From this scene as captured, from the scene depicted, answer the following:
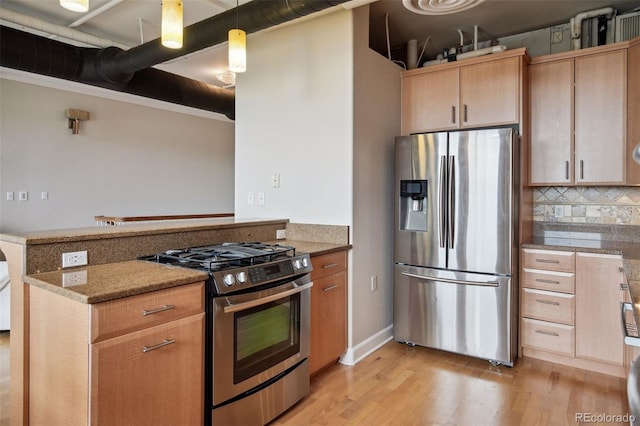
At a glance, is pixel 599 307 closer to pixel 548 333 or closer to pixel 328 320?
pixel 548 333

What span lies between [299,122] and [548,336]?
2.53m

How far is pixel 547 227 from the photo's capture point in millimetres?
3533

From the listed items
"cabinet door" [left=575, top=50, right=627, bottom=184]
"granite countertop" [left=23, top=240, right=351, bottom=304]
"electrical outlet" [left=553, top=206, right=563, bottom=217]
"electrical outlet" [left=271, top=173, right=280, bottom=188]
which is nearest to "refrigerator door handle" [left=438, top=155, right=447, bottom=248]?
"cabinet door" [left=575, top=50, right=627, bottom=184]

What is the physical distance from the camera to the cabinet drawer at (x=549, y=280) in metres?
2.92

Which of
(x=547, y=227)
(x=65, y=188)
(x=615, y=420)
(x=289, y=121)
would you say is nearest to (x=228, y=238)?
(x=289, y=121)

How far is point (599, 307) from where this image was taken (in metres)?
A: 2.82

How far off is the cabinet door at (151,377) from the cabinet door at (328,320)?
946 millimetres

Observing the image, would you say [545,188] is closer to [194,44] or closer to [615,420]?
[615,420]

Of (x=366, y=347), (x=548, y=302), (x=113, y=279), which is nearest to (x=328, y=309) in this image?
(x=366, y=347)

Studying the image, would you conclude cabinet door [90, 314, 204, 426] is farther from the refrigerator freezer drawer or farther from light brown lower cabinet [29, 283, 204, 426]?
the refrigerator freezer drawer

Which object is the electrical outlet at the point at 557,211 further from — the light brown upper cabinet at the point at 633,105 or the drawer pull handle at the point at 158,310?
the drawer pull handle at the point at 158,310

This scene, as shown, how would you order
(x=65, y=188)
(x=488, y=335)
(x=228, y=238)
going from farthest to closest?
(x=65, y=188), (x=488, y=335), (x=228, y=238)

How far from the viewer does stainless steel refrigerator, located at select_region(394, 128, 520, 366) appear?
2.89 meters

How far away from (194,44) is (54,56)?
4.28 ft
